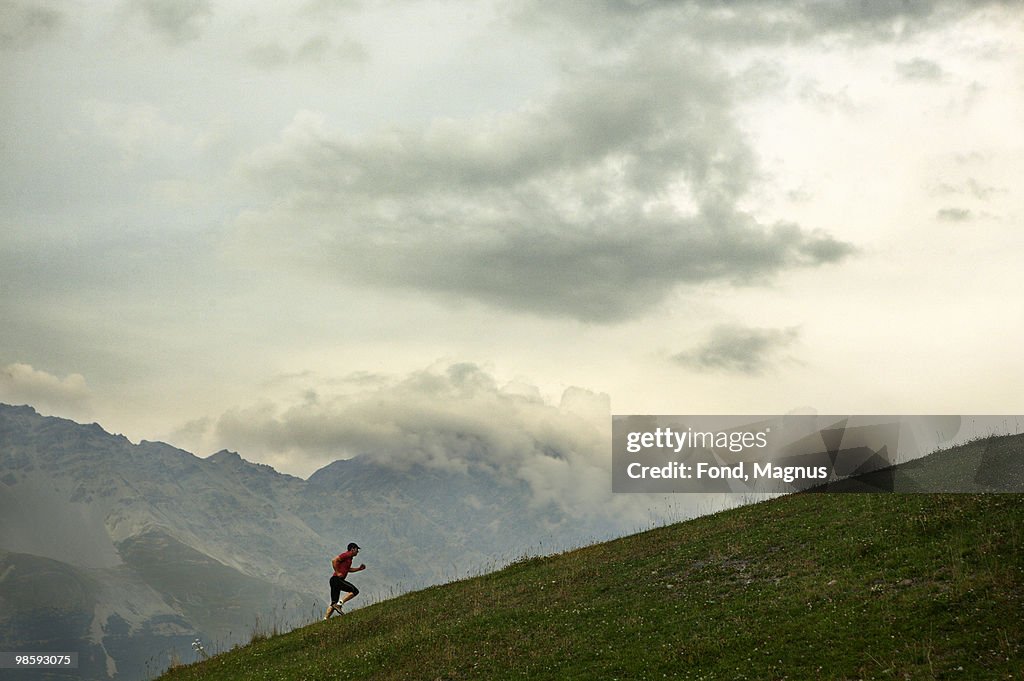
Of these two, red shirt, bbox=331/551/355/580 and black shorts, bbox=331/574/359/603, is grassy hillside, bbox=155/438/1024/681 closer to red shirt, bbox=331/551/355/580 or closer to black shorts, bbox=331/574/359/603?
black shorts, bbox=331/574/359/603

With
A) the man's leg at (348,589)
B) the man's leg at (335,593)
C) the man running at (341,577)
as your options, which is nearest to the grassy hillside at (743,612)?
the man's leg at (335,593)

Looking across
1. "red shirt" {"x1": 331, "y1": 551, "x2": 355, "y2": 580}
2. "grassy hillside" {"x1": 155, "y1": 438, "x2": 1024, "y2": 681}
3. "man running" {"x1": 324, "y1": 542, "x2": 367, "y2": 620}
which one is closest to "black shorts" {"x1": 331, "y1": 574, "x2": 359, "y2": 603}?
"man running" {"x1": 324, "y1": 542, "x2": 367, "y2": 620}

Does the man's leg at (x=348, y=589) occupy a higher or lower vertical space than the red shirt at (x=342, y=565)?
lower

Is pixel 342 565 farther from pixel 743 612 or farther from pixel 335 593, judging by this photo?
pixel 743 612

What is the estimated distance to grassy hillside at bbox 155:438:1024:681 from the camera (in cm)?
2464

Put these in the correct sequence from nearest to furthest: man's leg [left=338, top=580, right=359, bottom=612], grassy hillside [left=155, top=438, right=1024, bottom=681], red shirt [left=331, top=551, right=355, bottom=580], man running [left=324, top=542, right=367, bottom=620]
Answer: grassy hillside [left=155, top=438, right=1024, bottom=681]
man running [left=324, top=542, right=367, bottom=620]
red shirt [left=331, top=551, right=355, bottom=580]
man's leg [left=338, top=580, right=359, bottom=612]

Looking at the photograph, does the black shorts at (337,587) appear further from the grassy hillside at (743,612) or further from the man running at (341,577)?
the grassy hillside at (743,612)

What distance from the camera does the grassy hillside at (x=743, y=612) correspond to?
2464 centimetres

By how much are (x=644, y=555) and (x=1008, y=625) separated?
62.1 feet

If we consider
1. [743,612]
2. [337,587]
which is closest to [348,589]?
[337,587]

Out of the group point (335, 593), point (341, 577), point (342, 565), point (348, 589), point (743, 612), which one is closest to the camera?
point (743, 612)

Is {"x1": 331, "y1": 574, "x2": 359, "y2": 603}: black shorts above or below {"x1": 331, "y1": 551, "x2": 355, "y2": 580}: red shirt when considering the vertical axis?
below

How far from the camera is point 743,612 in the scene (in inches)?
1150

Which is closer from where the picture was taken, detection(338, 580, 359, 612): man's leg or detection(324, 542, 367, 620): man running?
detection(324, 542, 367, 620): man running
